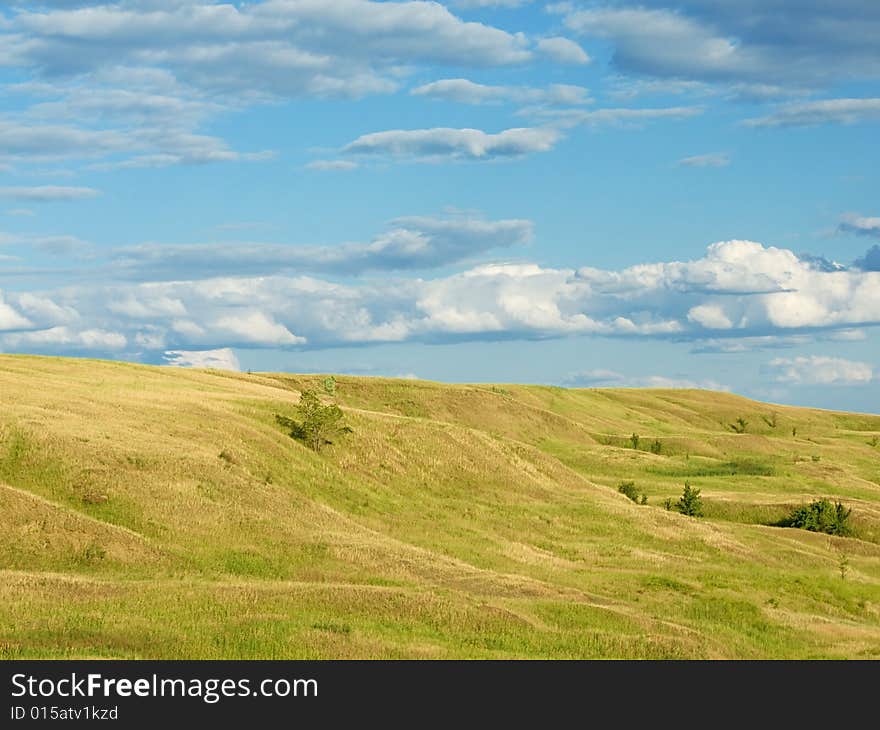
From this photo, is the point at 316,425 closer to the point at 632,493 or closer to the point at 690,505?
the point at 632,493

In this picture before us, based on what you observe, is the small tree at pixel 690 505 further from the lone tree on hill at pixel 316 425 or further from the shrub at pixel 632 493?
the lone tree on hill at pixel 316 425

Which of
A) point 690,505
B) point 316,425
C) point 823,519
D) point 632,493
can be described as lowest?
point 823,519

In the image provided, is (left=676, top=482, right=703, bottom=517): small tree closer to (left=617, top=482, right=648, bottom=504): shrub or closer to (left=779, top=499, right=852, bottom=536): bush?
(left=617, top=482, right=648, bottom=504): shrub

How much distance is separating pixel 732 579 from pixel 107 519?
1123 inches

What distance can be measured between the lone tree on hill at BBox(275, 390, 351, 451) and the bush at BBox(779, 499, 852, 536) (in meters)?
31.5

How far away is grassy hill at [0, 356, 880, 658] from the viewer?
34.3m

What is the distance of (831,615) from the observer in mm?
49500

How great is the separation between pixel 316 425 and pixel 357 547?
19.2m

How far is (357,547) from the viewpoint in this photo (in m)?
49.3

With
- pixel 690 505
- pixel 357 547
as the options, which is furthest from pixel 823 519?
pixel 357 547

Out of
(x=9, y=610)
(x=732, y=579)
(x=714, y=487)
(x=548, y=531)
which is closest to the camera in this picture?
(x=9, y=610)

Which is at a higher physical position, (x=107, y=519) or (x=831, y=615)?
(x=107, y=519)

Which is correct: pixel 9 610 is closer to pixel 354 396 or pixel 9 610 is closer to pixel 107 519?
pixel 107 519
